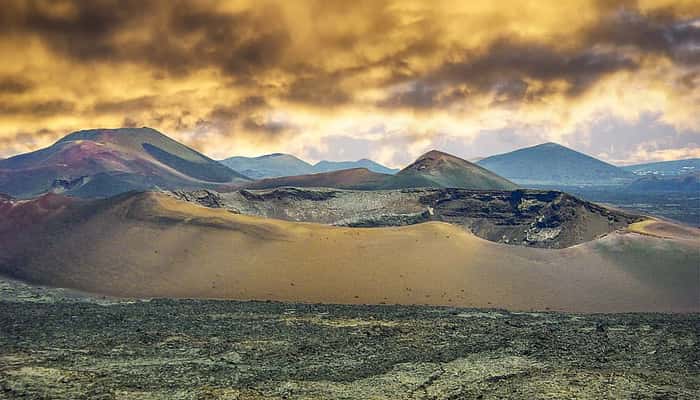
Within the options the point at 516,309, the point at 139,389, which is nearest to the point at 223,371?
the point at 139,389

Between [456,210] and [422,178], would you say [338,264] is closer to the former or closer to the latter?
[456,210]

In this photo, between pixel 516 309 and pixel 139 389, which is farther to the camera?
pixel 516 309

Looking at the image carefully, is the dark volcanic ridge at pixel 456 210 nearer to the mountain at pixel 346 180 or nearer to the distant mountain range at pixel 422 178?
the mountain at pixel 346 180

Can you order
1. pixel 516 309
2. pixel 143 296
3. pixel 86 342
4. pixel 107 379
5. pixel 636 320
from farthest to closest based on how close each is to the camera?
1. pixel 143 296
2. pixel 516 309
3. pixel 636 320
4. pixel 86 342
5. pixel 107 379

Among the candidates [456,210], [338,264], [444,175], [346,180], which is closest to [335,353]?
[338,264]

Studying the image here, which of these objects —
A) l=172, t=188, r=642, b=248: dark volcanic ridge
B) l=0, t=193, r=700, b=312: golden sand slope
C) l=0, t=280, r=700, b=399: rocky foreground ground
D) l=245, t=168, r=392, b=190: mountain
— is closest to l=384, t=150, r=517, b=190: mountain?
l=245, t=168, r=392, b=190: mountain

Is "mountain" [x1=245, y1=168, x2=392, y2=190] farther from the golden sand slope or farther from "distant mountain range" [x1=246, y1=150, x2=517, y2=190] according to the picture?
the golden sand slope

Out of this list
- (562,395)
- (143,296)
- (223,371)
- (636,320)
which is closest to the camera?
(562,395)

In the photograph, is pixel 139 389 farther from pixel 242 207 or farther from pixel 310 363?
pixel 242 207
